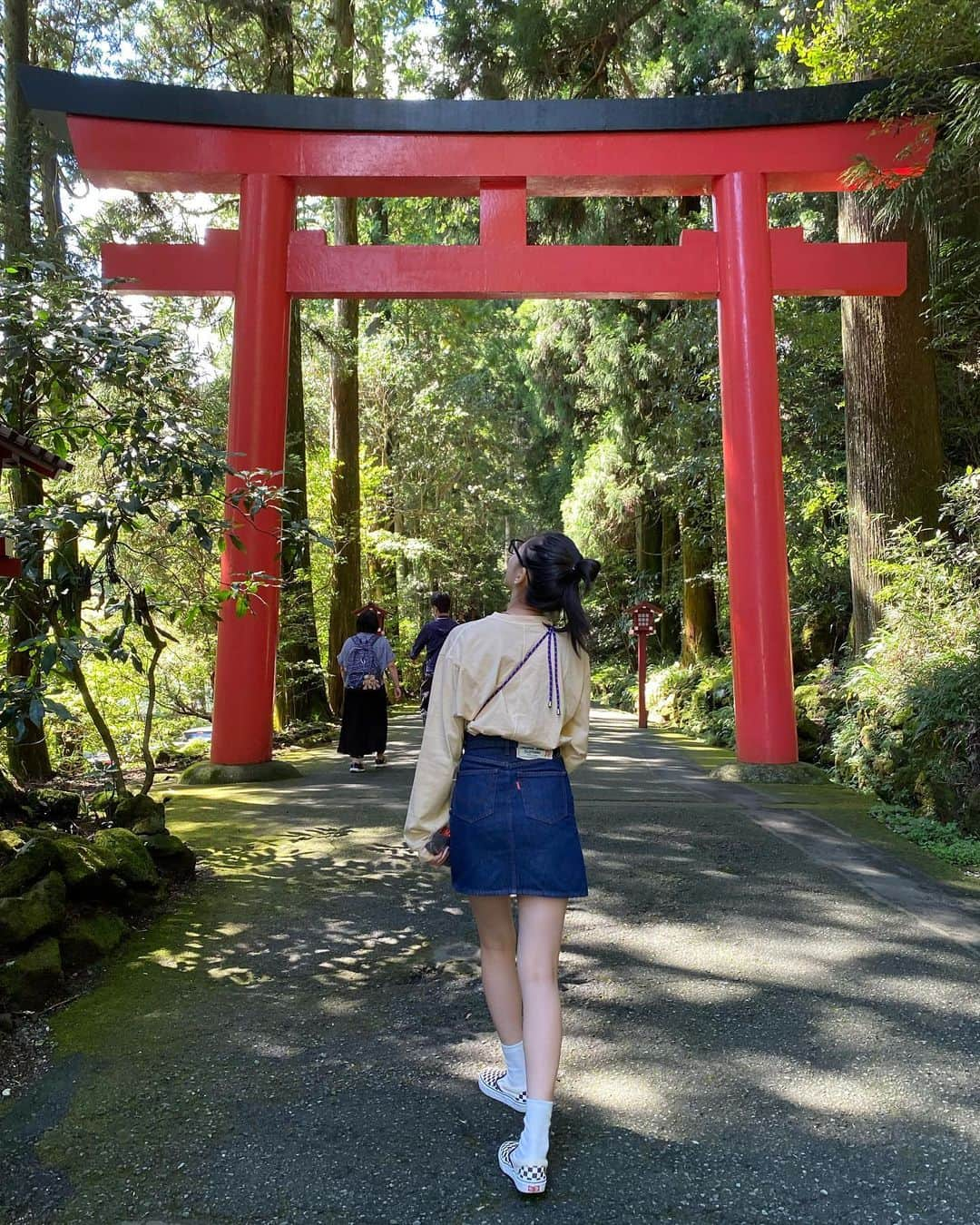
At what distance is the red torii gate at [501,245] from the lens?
7.54 metres

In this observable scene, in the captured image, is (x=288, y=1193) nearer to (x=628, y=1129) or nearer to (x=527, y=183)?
(x=628, y=1129)

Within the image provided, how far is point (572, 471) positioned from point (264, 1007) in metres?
18.2

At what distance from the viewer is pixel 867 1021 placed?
315cm

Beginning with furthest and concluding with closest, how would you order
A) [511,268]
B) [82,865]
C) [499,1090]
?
[511,268] < [82,865] < [499,1090]

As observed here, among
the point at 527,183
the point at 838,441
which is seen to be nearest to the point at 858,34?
the point at 527,183

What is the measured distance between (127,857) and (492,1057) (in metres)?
2.09

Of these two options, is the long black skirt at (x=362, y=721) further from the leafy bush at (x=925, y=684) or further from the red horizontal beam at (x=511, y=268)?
the leafy bush at (x=925, y=684)

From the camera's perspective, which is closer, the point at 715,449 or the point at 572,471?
the point at 715,449

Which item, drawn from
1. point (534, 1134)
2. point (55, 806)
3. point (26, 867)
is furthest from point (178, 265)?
point (534, 1134)

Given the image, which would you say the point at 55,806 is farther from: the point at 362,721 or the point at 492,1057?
the point at 362,721

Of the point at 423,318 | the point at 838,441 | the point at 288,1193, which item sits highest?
the point at 423,318

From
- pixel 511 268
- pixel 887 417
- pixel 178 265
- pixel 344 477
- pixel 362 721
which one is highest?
pixel 178 265

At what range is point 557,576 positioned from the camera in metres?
2.52

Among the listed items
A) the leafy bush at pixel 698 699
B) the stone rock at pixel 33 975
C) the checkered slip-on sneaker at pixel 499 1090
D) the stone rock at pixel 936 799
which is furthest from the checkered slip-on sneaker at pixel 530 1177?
the leafy bush at pixel 698 699
